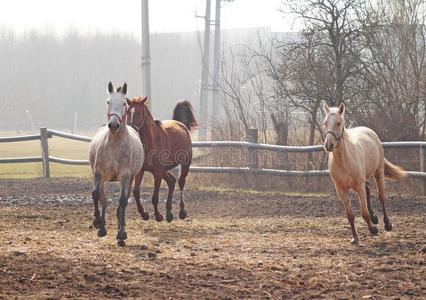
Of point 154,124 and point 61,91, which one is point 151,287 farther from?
point 61,91

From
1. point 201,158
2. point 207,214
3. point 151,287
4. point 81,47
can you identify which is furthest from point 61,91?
point 151,287

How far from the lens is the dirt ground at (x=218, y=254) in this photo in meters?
6.66

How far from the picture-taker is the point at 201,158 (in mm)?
19344

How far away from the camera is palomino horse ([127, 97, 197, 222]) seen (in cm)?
1160

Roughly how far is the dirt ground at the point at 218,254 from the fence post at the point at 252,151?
10.7 feet

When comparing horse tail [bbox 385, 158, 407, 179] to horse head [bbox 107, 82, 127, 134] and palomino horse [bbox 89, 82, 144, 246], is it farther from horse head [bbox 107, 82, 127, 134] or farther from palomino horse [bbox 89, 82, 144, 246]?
horse head [bbox 107, 82, 127, 134]

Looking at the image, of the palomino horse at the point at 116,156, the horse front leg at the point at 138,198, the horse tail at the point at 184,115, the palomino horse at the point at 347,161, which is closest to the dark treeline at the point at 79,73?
the horse tail at the point at 184,115

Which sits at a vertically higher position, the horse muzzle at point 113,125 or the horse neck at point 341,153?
the horse muzzle at point 113,125

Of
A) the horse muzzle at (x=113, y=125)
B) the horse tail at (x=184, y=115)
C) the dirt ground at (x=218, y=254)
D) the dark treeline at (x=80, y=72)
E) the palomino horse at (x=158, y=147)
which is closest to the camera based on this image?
the dirt ground at (x=218, y=254)

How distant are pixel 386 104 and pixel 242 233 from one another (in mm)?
7391

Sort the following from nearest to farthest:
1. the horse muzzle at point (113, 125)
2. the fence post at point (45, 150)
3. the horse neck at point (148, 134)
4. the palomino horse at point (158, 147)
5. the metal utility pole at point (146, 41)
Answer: the horse muzzle at point (113, 125) → the palomino horse at point (158, 147) → the horse neck at point (148, 134) → the metal utility pole at point (146, 41) → the fence post at point (45, 150)

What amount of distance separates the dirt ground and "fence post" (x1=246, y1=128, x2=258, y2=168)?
128 inches

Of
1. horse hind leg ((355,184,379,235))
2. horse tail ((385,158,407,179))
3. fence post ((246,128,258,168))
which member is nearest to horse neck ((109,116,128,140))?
horse hind leg ((355,184,379,235))

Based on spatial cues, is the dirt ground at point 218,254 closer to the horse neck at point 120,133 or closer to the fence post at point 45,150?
the horse neck at point 120,133
